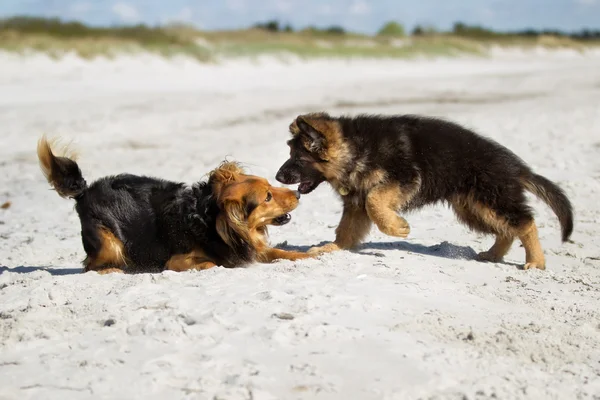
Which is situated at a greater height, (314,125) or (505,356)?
(314,125)

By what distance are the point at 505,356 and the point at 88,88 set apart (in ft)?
57.6

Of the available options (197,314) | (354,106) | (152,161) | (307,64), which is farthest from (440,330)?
(307,64)

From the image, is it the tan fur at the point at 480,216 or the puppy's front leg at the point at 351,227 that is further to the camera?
the puppy's front leg at the point at 351,227

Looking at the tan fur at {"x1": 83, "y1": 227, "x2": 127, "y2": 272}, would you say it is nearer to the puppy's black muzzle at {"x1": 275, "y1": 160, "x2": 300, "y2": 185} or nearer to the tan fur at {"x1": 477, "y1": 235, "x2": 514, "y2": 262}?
the puppy's black muzzle at {"x1": 275, "y1": 160, "x2": 300, "y2": 185}

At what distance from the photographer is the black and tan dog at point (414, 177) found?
22.4ft

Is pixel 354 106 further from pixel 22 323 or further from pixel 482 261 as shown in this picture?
pixel 22 323

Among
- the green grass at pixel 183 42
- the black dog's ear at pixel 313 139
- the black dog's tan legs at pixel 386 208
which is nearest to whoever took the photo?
the black dog's tan legs at pixel 386 208

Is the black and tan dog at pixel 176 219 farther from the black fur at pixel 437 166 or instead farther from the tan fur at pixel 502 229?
the tan fur at pixel 502 229

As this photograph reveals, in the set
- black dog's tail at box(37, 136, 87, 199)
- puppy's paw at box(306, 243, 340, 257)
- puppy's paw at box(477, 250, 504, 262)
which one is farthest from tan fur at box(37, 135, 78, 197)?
puppy's paw at box(477, 250, 504, 262)

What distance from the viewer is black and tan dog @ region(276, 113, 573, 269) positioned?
6.82m

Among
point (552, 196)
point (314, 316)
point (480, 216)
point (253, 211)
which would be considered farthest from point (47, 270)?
point (552, 196)

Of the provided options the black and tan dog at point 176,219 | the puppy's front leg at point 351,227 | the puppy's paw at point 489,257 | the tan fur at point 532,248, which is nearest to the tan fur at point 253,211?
the black and tan dog at point 176,219

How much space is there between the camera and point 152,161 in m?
12.7

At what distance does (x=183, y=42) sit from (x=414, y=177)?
76.3ft
